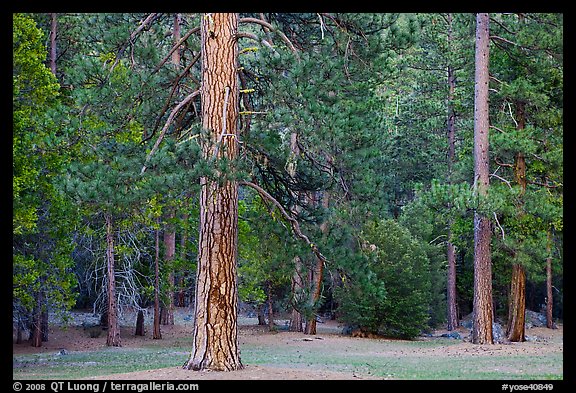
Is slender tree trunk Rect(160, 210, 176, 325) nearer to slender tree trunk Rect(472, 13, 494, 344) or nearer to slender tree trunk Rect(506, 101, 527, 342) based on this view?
slender tree trunk Rect(472, 13, 494, 344)

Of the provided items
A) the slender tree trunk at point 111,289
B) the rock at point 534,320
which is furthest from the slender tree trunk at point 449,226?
the slender tree trunk at point 111,289

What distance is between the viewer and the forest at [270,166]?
36.7 feet

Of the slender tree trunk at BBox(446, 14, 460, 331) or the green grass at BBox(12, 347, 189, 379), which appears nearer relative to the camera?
the green grass at BBox(12, 347, 189, 379)

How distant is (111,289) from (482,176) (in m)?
11.2

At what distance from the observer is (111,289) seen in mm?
21906

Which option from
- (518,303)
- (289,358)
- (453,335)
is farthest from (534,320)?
(289,358)

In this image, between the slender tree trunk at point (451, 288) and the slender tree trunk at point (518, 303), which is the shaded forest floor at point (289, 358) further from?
the slender tree trunk at point (451, 288)

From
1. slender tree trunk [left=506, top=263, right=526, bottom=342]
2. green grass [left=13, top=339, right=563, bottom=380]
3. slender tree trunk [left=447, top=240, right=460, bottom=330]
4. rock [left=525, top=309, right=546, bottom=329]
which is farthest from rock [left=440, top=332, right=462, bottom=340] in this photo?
slender tree trunk [left=506, top=263, right=526, bottom=342]

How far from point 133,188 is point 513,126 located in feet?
48.4

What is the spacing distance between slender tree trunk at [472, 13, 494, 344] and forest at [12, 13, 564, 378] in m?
0.05

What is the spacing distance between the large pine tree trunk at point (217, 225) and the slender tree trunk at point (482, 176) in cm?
980

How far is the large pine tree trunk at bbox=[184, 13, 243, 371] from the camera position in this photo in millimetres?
11047

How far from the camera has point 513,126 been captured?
73.5 ft
